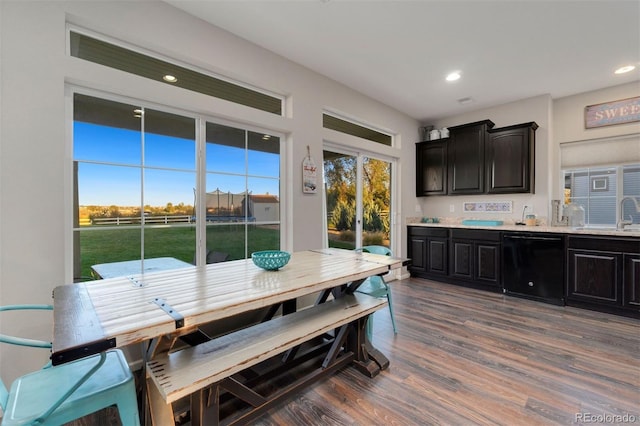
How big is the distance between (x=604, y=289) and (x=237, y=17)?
4.73 meters

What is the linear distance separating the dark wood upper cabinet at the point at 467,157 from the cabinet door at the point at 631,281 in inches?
70.0

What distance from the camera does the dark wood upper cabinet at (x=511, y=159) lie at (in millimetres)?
3975

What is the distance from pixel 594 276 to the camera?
324 centimetres

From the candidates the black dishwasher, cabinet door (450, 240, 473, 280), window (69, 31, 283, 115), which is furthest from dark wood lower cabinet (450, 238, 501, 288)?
window (69, 31, 283, 115)

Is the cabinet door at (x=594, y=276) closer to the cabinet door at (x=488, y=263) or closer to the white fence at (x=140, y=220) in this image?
the cabinet door at (x=488, y=263)

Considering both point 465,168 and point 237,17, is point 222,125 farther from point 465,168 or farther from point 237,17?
point 465,168

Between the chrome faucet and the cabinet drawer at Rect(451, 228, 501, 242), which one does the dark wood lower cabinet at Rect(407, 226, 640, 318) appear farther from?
the chrome faucet

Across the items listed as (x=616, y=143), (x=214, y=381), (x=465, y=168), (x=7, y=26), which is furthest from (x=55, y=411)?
(x=616, y=143)

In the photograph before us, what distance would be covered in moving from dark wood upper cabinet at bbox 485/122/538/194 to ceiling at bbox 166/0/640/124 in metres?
0.60

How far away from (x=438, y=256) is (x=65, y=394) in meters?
4.51

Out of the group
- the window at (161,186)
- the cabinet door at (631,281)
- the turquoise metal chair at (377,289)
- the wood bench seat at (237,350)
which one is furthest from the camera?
the cabinet door at (631,281)

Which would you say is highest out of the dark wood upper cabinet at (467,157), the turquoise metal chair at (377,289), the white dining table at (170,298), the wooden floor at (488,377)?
the dark wood upper cabinet at (467,157)

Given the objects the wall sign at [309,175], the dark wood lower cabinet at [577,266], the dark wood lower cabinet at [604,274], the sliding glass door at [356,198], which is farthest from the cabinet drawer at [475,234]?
the wall sign at [309,175]

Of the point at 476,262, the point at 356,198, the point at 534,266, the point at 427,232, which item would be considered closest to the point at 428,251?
the point at 427,232
